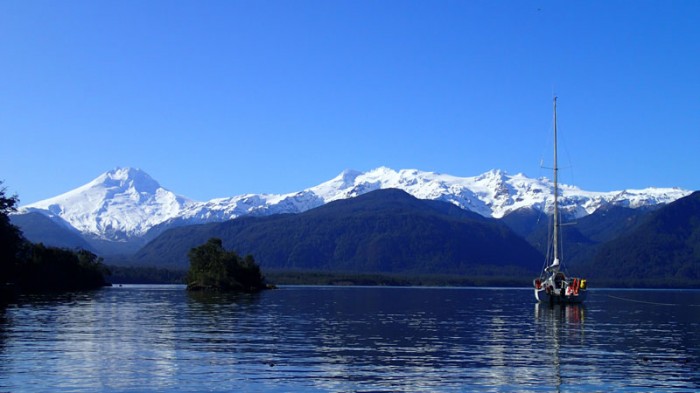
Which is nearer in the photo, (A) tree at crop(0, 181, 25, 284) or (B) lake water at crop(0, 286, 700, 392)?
(B) lake water at crop(0, 286, 700, 392)

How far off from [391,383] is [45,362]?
21.2m

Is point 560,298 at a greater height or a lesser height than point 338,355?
greater

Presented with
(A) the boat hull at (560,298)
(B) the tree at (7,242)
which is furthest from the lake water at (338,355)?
(B) the tree at (7,242)

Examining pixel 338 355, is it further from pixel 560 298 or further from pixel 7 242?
pixel 7 242

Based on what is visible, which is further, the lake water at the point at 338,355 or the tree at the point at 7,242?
the tree at the point at 7,242

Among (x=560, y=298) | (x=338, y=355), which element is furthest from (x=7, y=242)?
(x=338, y=355)

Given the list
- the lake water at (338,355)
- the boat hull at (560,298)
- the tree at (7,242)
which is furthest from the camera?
the tree at (7,242)

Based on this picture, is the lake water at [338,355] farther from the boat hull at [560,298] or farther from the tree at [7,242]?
the tree at [7,242]

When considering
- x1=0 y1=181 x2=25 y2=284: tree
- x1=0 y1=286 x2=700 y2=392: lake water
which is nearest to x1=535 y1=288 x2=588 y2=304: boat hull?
x1=0 y1=286 x2=700 y2=392: lake water

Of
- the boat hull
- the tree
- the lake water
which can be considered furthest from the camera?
the tree

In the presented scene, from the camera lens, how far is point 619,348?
211 feet

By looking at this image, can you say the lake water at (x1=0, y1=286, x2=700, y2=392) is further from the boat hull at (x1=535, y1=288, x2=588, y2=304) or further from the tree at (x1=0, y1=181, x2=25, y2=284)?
the tree at (x1=0, y1=181, x2=25, y2=284)

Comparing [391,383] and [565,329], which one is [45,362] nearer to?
[391,383]

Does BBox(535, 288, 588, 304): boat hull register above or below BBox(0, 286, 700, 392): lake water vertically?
above
